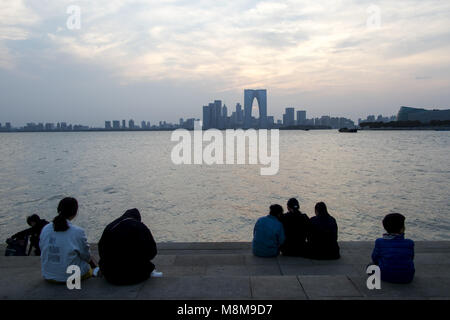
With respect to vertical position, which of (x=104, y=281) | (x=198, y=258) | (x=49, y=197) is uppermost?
(x=104, y=281)

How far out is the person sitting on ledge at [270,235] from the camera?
7445 mm

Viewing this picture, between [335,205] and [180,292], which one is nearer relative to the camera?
[180,292]

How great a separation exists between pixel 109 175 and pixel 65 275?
33.7m

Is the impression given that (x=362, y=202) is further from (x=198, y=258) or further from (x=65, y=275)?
(x=65, y=275)

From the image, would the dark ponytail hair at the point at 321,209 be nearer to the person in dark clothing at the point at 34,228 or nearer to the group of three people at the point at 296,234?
the group of three people at the point at 296,234

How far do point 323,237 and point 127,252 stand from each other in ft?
12.6

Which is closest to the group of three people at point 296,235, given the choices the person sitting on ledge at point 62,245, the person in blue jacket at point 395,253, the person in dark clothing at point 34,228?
the person in blue jacket at point 395,253

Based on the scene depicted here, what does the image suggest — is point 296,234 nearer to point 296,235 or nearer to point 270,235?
point 296,235

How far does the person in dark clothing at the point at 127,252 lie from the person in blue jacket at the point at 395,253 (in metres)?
3.13

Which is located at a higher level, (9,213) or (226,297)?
(226,297)

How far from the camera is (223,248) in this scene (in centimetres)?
894

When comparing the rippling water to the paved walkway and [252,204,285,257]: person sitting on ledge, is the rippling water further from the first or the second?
the paved walkway

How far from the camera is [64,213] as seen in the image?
5121 mm
